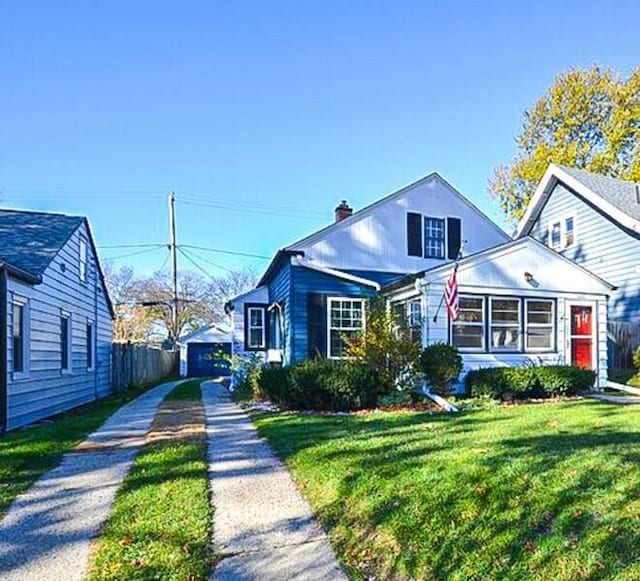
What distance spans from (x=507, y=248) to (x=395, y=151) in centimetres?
758

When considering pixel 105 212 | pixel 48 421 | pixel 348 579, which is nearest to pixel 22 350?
pixel 48 421

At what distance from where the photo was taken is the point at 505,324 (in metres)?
12.2

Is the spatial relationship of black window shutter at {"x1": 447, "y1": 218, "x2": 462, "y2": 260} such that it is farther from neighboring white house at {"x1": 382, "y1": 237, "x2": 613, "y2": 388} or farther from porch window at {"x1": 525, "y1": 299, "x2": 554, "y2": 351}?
porch window at {"x1": 525, "y1": 299, "x2": 554, "y2": 351}

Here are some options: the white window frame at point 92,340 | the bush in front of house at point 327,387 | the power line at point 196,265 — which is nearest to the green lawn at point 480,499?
the bush in front of house at point 327,387

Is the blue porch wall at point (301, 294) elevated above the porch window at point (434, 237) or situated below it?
below

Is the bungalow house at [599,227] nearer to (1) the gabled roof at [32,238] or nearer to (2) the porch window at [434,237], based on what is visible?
(2) the porch window at [434,237]

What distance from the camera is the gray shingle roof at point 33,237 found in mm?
10062

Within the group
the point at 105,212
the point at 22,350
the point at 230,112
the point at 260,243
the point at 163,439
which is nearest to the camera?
the point at 163,439

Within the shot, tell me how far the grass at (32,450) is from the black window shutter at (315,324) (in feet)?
17.7

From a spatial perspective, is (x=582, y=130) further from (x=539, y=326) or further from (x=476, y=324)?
(x=476, y=324)

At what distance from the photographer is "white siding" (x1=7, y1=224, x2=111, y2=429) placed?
923cm

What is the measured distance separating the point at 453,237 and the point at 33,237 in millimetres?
11270

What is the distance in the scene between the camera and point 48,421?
991 cm

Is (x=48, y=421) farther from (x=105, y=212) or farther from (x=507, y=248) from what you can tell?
(x=105, y=212)
